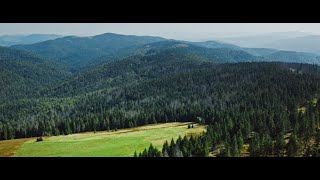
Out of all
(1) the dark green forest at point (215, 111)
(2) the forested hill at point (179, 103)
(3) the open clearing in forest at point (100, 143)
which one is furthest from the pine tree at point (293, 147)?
(3) the open clearing in forest at point (100, 143)

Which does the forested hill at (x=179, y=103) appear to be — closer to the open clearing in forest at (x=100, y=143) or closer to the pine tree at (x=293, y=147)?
the open clearing in forest at (x=100, y=143)

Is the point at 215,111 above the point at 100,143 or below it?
above

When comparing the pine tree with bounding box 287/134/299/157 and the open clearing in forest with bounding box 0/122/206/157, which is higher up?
the pine tree with bounding box 287/134/299/157

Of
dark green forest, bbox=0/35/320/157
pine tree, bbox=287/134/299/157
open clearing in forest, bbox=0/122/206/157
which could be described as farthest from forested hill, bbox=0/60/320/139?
pine tree, bbox=287/134/299/157

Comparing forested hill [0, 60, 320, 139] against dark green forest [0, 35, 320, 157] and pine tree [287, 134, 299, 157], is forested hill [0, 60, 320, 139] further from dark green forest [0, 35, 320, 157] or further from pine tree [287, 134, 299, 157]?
pine tree [287, 134, 299, 157]

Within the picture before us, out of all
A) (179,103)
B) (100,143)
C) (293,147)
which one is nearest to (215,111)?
(179,103)

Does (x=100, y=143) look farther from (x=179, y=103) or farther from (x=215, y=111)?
(x=179, y=103)

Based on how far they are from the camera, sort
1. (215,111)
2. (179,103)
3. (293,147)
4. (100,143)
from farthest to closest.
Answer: (179,103), (215,111), (100,143), (293,147)

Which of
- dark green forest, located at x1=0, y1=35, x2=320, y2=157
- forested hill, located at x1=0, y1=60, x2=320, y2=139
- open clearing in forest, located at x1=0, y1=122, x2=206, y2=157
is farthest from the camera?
forested hill, located at x1=0, y1=60, x2=320, y2=139
